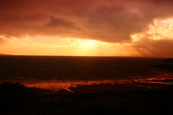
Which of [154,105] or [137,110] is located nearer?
[137,110]

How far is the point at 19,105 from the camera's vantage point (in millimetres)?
18016

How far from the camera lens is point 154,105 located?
62.9 feet

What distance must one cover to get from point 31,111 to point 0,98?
449 centimetres

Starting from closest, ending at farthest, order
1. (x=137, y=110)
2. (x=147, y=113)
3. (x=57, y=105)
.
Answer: (x=147, y=113) → (x=137, y=110) → (x=57, y=105)

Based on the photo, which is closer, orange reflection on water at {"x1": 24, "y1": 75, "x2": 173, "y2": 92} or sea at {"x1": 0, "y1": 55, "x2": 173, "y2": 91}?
orange reflection on water at {"x1": 24, "y1": 75, "x2": 173, "y2": 92}

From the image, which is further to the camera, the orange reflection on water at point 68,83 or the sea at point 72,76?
the sea at point 72,76

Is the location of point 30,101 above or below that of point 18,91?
below

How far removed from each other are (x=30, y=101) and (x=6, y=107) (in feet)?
11.4

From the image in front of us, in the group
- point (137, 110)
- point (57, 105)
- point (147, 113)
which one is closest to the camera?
point (147, 113)

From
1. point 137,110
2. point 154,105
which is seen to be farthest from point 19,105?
point 154,105

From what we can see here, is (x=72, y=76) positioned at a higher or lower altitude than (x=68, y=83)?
lower

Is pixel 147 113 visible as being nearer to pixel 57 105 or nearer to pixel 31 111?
pixel 57 105

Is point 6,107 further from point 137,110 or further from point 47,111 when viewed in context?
point 137,110

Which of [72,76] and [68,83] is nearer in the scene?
[68,83]
